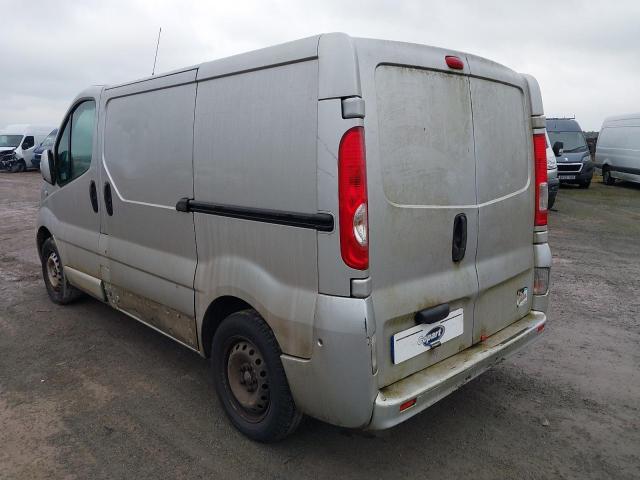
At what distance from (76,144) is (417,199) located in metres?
3.44

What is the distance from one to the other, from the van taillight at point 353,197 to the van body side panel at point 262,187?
0.53 ft

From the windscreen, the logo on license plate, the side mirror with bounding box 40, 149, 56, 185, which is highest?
the windscreen

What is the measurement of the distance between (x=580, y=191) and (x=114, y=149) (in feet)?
51.9

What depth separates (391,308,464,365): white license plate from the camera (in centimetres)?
266

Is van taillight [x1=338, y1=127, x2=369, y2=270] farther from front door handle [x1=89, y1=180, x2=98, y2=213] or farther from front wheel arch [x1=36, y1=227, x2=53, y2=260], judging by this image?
front wheel arch [x1=36, y1=227, x2=53, y2=260]

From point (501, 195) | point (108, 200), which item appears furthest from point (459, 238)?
point (108, 200)

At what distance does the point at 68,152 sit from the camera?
4.93 m

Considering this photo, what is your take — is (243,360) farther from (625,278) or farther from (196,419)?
(625,278)

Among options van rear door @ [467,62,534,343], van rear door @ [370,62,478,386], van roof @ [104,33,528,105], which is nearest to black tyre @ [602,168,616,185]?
van rear door @ [467,62,534,343]

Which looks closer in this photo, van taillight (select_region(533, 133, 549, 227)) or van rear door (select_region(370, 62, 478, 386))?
van rear door (select_region(370, 62, 478, 386))

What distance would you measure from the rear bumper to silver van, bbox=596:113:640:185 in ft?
52.2

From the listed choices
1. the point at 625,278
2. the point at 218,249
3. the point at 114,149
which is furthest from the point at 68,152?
the point at 625,278

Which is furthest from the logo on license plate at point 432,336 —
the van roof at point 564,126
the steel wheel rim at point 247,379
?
the van roof at point 564,126

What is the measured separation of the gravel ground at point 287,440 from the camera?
2887mm
